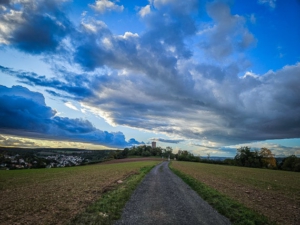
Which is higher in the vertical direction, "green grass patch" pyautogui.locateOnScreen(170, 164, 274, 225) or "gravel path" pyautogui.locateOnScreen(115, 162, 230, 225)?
"green grass patch" pyautogui.locateOnScreen(170, 164, 274, 225)

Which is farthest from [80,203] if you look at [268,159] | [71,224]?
[268,159]

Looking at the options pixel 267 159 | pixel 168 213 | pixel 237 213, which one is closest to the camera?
pixel 168 213

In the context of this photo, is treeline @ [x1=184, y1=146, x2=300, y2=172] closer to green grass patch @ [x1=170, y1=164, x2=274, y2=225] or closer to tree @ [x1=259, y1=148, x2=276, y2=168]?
tree @ [x1=259, y1=148, x2=276, y2=168]

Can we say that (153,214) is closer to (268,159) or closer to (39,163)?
(39,163)

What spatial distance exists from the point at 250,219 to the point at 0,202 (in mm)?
18159

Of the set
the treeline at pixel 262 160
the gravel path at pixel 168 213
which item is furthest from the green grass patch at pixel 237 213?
the treeline at pixel 262 160

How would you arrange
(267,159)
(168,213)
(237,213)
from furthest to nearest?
(267,159)
(237,213)
(168,213)

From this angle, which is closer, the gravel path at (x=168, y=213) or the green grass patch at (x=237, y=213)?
the gravel path at (x=168, y=213)

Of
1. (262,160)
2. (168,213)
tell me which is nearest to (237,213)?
(168,213)

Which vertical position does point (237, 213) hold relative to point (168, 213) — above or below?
above

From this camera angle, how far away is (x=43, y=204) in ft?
43.0

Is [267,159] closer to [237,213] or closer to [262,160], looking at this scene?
[262,160]

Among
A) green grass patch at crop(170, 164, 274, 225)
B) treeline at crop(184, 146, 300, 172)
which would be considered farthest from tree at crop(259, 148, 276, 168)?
green grass patch at crop(170, 164, 274, 225)

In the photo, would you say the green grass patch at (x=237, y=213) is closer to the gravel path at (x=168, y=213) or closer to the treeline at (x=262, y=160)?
the gravel path at (x=168, y=213)
